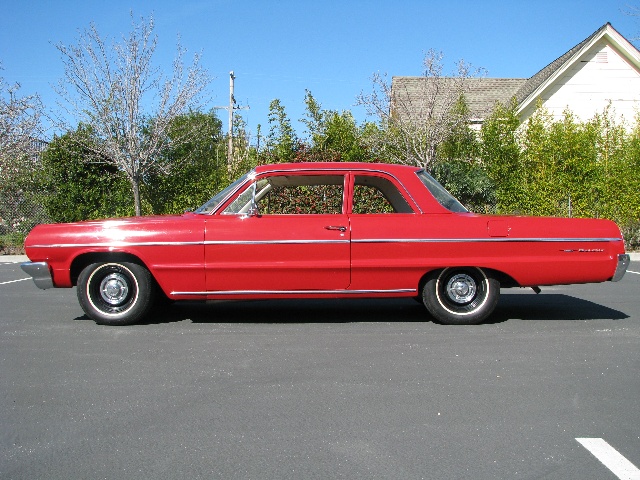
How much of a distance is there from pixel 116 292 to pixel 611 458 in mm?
5011

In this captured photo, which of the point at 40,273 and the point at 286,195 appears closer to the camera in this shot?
the point at 40,273

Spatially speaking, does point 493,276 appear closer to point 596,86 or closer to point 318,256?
point 318,256

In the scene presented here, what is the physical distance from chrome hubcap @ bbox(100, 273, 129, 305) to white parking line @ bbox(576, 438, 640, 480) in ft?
15.5

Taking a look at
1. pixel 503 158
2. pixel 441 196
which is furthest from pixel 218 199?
pixel 503 158

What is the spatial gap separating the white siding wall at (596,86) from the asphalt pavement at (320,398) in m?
Result: 19.0

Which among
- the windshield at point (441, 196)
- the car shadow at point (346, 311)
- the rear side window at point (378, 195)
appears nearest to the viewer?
the windshield at point (441, 196)

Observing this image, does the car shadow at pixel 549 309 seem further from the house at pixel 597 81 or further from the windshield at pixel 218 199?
the house at pixel 597 81

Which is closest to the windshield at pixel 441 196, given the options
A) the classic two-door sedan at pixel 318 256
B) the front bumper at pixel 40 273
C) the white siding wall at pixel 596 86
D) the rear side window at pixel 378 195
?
the classic two-door sedan at pixel 318 256

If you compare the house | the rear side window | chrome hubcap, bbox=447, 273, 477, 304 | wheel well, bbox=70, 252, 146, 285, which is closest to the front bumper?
wheel well, bbox=70, 252, 146, 285

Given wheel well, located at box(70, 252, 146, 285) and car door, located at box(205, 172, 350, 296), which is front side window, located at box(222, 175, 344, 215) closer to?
car door, located at box(205, 172, 350, 296)

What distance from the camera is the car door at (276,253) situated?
6785 mm

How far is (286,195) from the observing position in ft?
25.5

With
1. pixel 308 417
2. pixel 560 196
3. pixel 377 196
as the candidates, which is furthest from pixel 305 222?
pixel 560 196

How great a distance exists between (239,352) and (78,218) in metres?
13.9
